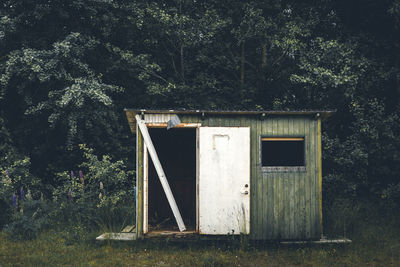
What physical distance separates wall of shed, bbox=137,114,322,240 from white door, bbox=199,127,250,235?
0.16 m

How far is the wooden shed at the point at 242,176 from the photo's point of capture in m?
7.46

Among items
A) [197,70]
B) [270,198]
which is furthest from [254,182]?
[197,70]

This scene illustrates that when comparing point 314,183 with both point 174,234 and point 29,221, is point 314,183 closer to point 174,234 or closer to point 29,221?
point 174,234

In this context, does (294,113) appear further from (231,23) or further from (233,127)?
(231,23)

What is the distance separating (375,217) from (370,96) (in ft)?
12.8

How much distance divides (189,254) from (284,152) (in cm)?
388

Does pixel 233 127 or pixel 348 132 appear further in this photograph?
pixel 348 132

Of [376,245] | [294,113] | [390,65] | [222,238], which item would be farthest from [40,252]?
[390,65]

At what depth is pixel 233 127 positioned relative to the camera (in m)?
7.61

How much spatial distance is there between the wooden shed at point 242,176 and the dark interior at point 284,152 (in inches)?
76.0

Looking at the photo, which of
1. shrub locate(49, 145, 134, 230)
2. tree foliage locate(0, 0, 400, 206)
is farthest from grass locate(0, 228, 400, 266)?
tree foliage locate(0, 0, 400, 206)

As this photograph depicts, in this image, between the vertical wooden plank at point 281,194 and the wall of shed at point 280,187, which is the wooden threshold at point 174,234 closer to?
the wall of shed at point 280,187

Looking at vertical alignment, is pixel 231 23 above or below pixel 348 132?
above

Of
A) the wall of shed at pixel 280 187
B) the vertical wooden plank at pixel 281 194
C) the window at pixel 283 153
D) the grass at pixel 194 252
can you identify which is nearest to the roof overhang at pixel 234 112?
the wall of shed at pixel 280 187
